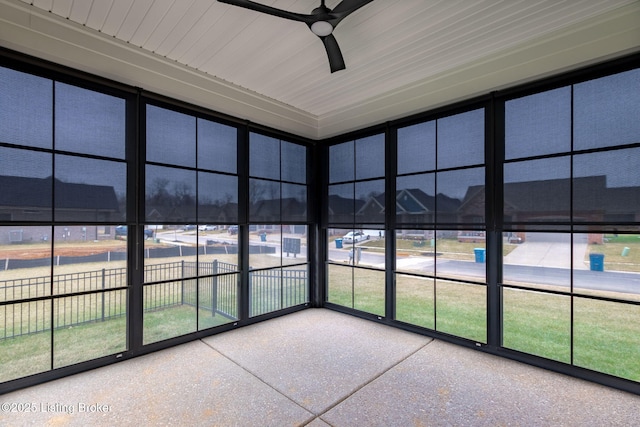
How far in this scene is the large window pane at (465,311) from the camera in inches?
134

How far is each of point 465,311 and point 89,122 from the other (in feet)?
16.4

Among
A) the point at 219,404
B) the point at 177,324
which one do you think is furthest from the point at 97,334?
the point at 219,404

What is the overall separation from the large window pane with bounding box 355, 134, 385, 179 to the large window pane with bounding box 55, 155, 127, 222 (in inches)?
→ 124

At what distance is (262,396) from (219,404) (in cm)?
35

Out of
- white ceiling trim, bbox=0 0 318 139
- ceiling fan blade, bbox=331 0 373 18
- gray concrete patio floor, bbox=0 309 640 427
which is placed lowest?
gray concrete patio floor, bbox=0 309 640 427

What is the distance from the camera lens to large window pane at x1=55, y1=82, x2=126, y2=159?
8.83 feet

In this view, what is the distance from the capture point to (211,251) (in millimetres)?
3742

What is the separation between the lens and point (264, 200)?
432 cm

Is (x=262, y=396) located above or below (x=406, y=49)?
below

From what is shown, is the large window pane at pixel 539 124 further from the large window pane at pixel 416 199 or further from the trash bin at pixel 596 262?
the trash bin at pixel 596 262

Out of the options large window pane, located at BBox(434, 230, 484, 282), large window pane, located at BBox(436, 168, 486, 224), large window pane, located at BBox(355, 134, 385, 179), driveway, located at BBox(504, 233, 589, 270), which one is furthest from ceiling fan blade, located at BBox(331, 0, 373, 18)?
driveway, located at BBox(504, 233, 589, 270)

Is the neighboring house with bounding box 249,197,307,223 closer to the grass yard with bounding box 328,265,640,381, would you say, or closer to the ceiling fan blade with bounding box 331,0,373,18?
the grass yard with bounding box 328,265,640,381

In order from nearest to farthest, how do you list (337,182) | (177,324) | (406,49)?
(406,49), (177,324), (337,182)

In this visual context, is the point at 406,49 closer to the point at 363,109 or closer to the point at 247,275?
the point at 363,109
